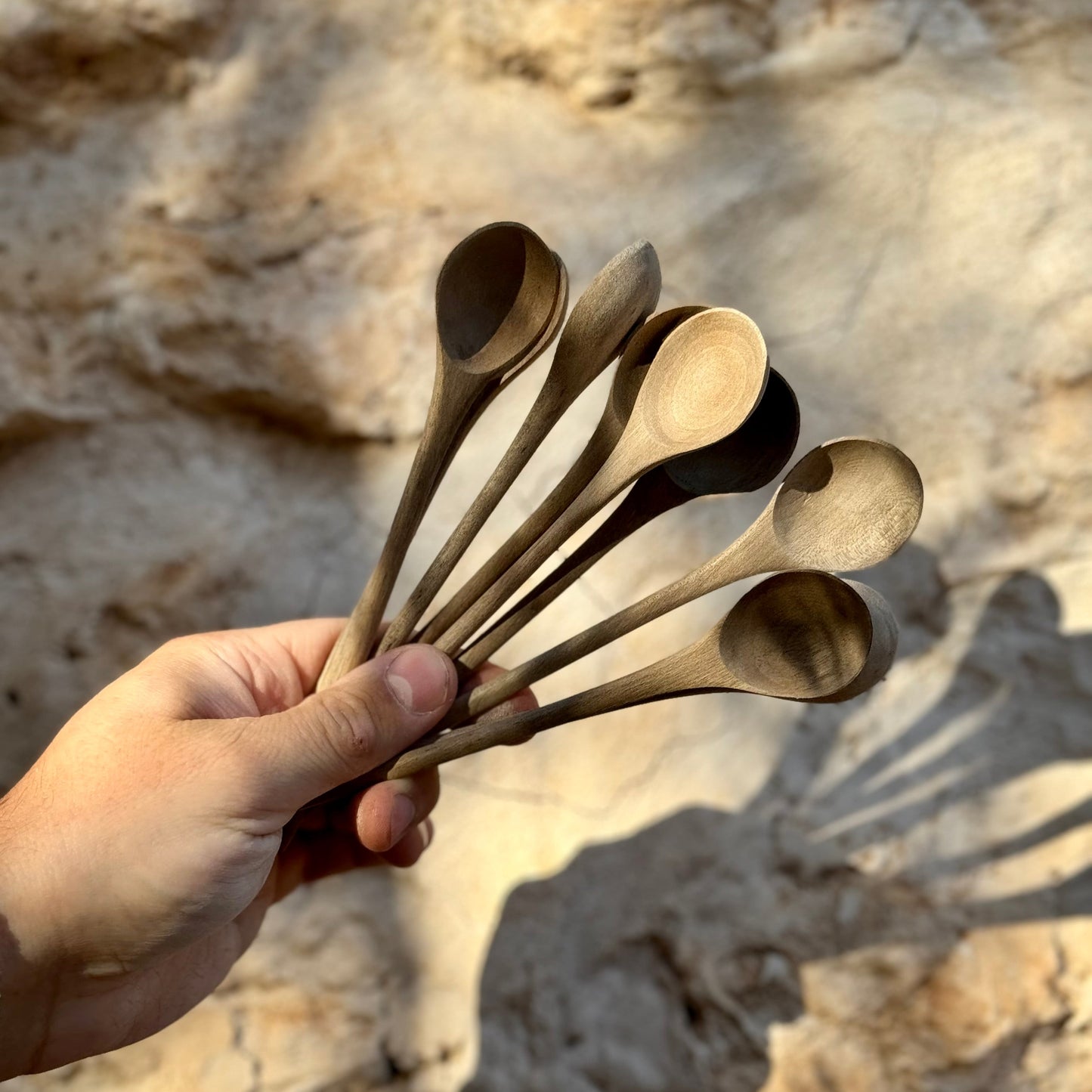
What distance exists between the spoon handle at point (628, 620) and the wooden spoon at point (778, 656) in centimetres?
2

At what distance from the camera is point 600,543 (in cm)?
77

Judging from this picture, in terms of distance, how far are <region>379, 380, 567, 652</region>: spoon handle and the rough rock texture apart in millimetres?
294

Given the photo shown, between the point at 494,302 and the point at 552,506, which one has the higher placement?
the point at 494,302

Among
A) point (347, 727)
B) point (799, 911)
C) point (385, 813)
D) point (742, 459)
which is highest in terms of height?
point (742, 459)

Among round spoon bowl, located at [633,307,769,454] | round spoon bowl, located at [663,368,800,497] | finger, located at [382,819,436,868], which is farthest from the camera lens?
finger, located at [382,819,436,868]

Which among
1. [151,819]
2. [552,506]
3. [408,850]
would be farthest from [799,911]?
[151,819]

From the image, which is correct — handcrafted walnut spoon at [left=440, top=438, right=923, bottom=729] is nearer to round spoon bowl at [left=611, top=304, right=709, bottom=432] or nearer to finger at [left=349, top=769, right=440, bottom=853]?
round spoon bowl at [left=611, top=304, right=709, bottom=432]

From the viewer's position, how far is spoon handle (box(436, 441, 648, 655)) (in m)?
0.70

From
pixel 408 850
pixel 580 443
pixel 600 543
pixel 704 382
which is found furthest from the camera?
pixel 580 443

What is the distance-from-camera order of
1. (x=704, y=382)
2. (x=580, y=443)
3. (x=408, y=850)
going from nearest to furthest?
(x=704, y=382) < (x=408, y=850) < (x=580, y=443)

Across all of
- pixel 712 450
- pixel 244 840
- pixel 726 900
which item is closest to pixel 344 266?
pixel 712 450

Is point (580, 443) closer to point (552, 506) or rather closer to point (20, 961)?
point (552, 506)

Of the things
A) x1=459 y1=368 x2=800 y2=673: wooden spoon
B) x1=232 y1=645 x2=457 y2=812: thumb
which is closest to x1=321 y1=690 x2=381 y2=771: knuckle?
x1=232 y1=645 x2=457 y2=812: thumb

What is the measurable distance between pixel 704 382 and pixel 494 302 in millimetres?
181
